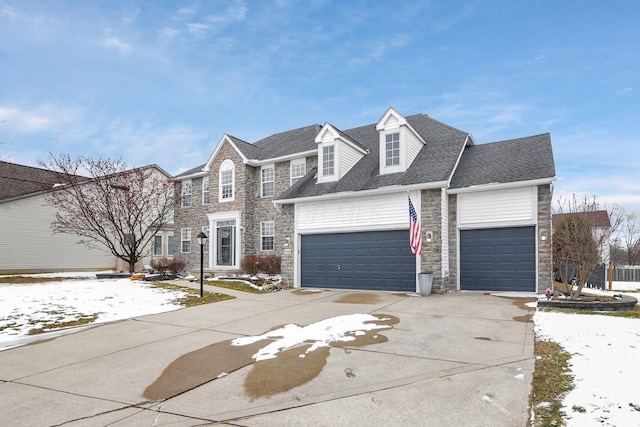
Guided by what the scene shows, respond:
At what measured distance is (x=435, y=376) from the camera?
213 inches

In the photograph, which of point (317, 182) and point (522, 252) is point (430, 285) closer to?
point (522, 252)

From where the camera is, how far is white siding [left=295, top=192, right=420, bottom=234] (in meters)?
14.8

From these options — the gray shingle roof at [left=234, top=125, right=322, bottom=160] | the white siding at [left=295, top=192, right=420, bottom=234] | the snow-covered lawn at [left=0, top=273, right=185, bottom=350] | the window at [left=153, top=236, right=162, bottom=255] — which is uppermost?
the gray shingle roof at [left=234, top=125, right=322, bottom=160]

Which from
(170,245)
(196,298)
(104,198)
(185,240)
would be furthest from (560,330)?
(170,245)

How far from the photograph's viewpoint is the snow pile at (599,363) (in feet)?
13.2

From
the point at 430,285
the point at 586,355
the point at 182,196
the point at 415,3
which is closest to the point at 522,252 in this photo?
the point at 430,285

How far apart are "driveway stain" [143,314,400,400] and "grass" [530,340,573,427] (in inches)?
106

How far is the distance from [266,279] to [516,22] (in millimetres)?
14556

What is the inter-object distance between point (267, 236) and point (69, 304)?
1094 cm

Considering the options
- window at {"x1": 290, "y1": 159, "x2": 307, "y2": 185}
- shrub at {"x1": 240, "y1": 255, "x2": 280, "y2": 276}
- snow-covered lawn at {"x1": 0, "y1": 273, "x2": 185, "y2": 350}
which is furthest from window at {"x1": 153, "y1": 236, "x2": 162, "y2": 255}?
window at {"x1": 290, "y1": 159, "x2": 307, "y2": 185}

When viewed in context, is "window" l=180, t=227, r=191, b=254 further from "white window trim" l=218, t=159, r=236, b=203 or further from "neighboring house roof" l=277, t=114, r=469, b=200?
"neighboring house roof" l=277, t=114, r=469, b=200

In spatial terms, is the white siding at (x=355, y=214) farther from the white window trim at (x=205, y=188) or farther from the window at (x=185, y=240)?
the window at (x=185, y=240)

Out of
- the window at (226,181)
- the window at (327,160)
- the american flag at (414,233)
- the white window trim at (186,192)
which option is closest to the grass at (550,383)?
the american flag at (414,233)

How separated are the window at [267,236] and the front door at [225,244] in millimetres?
1669
